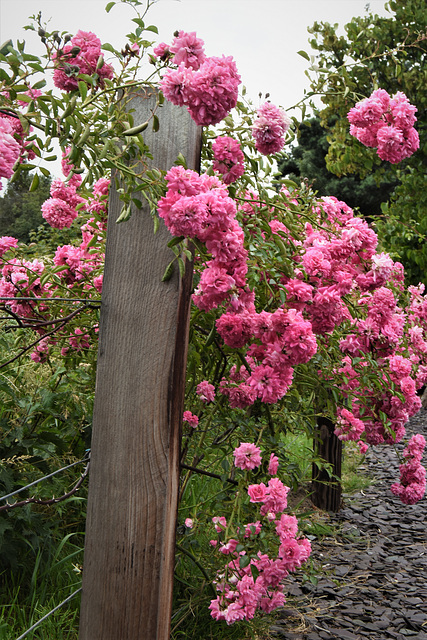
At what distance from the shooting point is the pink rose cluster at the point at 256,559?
1527mm

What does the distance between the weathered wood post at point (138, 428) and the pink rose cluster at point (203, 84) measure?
0.22m

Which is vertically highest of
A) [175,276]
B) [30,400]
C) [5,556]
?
[175,276]

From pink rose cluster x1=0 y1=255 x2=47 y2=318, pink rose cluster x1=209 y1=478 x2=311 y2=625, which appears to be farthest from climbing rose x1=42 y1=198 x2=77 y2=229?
pink rose cluster x1=209 y1=478 x2=311 y2=625

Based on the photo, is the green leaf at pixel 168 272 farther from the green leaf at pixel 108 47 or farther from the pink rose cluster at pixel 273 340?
the green leaf at pixel 108 47

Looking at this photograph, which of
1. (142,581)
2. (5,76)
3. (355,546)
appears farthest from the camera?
(355,546)

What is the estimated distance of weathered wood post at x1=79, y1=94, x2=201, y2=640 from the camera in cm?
131

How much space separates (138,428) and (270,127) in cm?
83

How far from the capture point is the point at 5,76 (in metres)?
0.98

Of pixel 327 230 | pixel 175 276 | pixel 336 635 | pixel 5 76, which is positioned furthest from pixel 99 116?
pixel 336 635

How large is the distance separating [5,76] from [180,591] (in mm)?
1935

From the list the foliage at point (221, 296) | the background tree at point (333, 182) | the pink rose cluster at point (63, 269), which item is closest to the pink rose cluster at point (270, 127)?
the foliage at point (221, 296)

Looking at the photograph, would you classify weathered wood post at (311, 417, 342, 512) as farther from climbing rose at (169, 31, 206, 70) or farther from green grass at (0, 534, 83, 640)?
climbing rose at (169, 31, 206, 70)

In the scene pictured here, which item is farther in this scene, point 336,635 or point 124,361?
point 336,635

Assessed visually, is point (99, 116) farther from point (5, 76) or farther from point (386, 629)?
point (386, 629)
